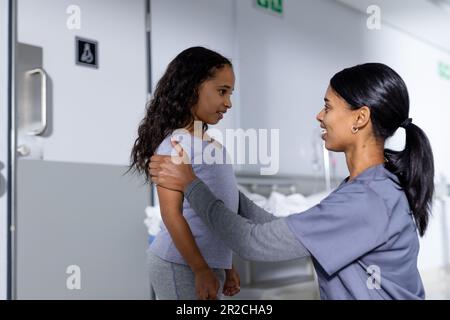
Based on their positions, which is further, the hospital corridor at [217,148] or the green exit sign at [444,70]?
the green exit sign at [444,70]

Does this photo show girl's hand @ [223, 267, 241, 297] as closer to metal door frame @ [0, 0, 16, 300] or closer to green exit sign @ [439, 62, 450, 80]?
metal door frame @ [0, 0, 16, 300]

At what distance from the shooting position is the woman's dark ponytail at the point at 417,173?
893 millimetres

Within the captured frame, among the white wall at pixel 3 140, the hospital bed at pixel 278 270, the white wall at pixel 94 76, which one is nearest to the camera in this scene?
the white wall at pixel 3 140

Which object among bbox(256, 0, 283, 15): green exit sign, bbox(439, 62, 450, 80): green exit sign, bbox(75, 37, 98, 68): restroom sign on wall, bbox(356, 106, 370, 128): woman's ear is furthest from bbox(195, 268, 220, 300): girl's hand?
bbox(439, 62, 450, 80): green exit sign

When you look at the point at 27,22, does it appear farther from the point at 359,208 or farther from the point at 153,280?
the point at 359,208

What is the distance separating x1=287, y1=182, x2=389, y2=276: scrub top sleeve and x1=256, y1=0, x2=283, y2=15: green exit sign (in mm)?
1837

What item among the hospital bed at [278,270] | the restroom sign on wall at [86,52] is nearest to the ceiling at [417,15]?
the hospital bed at [278,270]

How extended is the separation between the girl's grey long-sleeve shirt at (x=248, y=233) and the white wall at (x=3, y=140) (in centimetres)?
91

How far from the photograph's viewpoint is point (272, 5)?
2.58 metres

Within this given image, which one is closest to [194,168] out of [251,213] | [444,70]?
[251,213]

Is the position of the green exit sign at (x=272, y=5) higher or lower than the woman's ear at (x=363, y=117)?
higher

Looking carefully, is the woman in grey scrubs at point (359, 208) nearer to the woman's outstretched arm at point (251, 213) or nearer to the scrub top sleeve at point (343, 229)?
the scrub top sleeve at point (343, 229)

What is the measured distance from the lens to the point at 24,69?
1624 mm
